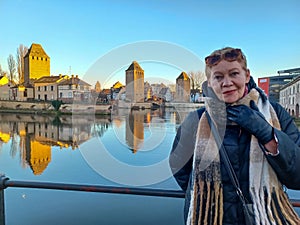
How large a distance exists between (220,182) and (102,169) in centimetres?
58

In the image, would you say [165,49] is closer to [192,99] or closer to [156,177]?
[192,99]

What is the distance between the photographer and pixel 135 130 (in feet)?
5.80

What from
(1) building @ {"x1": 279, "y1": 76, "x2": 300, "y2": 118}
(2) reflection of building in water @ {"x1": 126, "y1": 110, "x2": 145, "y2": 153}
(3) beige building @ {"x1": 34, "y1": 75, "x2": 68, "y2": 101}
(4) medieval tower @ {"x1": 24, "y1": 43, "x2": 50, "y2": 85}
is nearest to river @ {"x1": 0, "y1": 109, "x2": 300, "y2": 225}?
(2) reflection of building in water @ {"x1": 126, "y1": 110, "x2": 145, "y2": 153}

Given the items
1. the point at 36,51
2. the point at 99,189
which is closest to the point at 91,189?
the point at 99,189

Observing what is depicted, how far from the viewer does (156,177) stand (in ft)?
4.25

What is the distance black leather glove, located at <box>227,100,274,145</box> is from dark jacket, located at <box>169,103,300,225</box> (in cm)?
4

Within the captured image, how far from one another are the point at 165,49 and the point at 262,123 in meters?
0.56

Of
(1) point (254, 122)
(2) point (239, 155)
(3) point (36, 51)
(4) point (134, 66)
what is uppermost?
(3) point (36, 51)

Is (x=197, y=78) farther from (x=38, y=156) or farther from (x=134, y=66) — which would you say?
(x=38, y=156)

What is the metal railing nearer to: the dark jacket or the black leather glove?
the dark jacket

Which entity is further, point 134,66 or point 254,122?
point 134,66

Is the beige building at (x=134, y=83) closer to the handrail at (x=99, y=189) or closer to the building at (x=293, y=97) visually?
the handrail at (x=99, y=189)

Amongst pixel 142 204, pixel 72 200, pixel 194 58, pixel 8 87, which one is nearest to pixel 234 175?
pixel 194 58

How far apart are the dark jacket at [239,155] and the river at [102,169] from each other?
24cm
